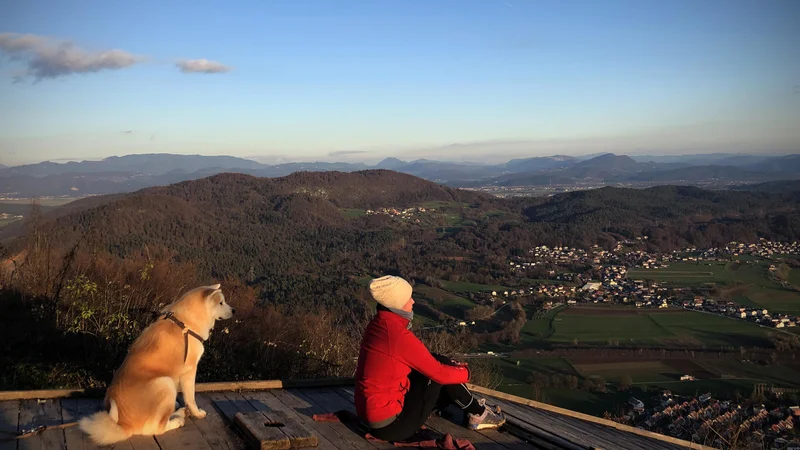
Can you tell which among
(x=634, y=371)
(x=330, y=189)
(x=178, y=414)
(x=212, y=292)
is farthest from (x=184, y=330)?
(x=330, y=189)

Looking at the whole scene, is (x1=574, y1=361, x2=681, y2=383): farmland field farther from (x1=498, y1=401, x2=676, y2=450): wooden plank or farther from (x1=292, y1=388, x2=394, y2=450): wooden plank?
(x1=292, y1=388, x2=394, y2=450): wooden plank

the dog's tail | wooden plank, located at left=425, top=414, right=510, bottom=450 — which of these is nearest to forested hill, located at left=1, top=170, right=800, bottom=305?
the dog's tail

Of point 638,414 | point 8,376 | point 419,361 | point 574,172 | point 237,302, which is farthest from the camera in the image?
point 574,172

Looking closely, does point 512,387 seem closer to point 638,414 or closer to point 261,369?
point 638,414

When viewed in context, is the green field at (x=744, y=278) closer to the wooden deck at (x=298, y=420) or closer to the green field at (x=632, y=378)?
the green field at (x=632, y=378)

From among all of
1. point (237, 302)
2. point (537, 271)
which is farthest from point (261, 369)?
point (537, 271)

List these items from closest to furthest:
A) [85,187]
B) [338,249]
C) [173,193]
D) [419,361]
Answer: [419,361] < [338,249] < [173,193] < [85,187]
